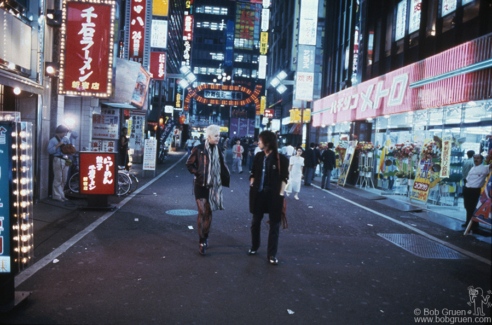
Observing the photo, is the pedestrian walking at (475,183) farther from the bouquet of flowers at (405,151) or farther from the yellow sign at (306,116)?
the yellow sign at (306,116)

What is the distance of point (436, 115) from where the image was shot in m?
14.1

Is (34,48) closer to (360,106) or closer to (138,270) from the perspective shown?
(138,270)

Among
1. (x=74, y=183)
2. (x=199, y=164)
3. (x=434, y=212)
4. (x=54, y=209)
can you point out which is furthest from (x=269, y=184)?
(x=434, y=212)

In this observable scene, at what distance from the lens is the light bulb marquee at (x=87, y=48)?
35.2ft

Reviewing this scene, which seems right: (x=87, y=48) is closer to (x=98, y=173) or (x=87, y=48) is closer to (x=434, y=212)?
(x=98, y=173)

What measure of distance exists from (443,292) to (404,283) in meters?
0.48

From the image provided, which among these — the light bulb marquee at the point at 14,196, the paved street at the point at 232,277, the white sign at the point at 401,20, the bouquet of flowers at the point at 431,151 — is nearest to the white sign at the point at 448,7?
the white sign at the point at 401,20

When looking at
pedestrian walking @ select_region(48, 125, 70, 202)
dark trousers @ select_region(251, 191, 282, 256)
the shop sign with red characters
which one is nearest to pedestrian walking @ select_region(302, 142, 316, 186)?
the shop sign with red characters

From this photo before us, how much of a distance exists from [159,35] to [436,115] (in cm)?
1861

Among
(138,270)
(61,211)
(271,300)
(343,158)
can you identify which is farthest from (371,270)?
(343,158)

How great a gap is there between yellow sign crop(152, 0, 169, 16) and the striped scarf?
20.9 meters

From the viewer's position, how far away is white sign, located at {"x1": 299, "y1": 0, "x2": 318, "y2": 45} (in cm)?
2802

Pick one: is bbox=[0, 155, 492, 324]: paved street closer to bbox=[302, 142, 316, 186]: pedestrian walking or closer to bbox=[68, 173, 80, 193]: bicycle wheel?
bbox=[68, 173, 80, 193]: bicycle wheel

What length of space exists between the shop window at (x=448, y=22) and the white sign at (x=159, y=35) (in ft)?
56.8
